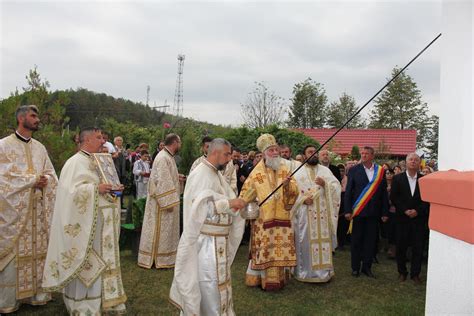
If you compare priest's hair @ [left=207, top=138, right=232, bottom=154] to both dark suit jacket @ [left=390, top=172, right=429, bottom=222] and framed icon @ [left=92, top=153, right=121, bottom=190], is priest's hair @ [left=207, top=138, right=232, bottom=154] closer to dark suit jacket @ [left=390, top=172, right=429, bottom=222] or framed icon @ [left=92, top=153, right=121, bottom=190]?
framed icon @ [left=92, top=153, right=121, bottom=190]

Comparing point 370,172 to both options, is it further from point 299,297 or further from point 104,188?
point 104,188

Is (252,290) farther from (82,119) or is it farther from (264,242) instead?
(82,119)

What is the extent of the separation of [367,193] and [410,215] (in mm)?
687

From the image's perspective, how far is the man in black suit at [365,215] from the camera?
6.39m

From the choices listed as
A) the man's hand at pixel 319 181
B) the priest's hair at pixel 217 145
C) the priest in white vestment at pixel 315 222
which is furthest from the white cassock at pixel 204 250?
the man's hand at pixel 319 181

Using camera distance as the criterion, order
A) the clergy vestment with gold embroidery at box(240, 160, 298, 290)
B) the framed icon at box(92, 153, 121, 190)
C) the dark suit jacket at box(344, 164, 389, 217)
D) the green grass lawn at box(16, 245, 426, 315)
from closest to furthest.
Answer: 1. the framed icon at box(92, 153, 121, 190)
2. the green grass lawn at box(16, 245, 426, 315)
3. the clergy vestment with gold embroidery at box(240, 160, 298, 290)
4. the dark suit jacket at box(344, 164, 389, 217)

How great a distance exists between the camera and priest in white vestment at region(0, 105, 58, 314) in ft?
14.9

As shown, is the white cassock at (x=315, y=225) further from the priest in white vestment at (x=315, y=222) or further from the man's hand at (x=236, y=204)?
the man's hand at (x=236, y=204)

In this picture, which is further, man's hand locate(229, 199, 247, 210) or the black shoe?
the black shoe

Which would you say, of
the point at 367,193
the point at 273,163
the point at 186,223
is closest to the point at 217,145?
the point at 186,223

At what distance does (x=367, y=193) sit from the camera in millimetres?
6395

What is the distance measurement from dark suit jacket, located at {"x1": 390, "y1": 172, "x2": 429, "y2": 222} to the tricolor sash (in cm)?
24

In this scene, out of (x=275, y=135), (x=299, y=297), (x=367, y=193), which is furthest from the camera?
(x=275, y=135)

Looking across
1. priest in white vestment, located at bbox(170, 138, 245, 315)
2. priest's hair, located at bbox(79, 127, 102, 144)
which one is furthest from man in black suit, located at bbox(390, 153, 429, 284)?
priest's hair, located at bbox(79, 127, 102, 144)
